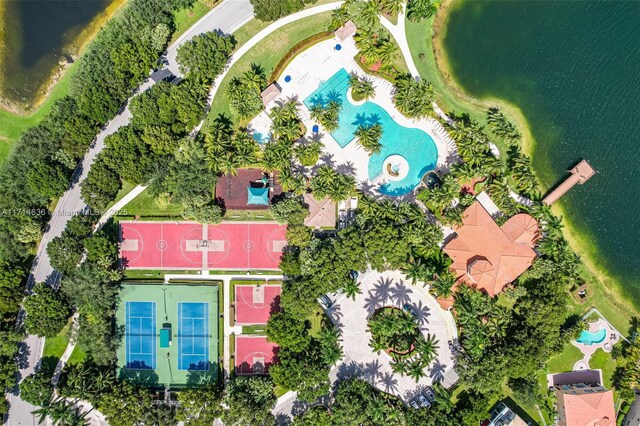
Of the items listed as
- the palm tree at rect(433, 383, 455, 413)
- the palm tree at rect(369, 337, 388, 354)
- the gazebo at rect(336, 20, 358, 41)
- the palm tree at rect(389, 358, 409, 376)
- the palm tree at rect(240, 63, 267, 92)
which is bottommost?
the palm tree at rect(433, 383, 455, 413)

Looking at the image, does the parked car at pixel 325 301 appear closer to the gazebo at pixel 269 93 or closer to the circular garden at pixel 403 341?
the circular garden at pixel 403 341

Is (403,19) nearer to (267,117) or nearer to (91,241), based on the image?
(267,117)

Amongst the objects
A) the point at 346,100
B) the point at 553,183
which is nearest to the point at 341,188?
the point at 346,100

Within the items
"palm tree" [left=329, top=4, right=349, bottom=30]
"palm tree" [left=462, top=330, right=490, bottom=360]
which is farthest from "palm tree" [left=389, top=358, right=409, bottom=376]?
"palm tree" [left=329, top=4, right=349, bottom=30]

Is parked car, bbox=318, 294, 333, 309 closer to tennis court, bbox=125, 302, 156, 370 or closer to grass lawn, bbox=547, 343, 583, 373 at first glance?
tennis court, bbox=125, 302, 156, 370

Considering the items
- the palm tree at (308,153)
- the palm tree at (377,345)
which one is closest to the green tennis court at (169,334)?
the palm tree at (308,153)

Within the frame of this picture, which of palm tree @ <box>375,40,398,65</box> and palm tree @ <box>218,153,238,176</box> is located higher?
palm tree @ <box>375,40,398,65</box>

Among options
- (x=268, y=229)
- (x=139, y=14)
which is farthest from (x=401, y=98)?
(x=139, y=14)
